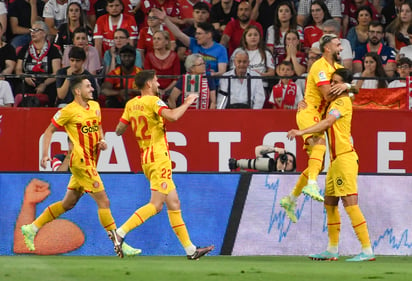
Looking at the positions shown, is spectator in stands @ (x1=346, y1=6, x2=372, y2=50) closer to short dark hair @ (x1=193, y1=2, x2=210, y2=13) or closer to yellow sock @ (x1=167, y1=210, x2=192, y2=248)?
short dark hair @ (x1=193, y1=2, x2=210, y2=13)

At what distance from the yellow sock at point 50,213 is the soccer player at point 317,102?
2.68 meters

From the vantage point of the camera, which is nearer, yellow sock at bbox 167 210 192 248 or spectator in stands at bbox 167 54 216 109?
yellow sock at bbox 167 210 192 248

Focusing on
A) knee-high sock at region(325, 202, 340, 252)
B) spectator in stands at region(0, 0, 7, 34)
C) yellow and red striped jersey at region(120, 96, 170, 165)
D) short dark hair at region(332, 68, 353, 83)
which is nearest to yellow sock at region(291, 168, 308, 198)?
knee-high sock at region(325, 202, 340, 252)

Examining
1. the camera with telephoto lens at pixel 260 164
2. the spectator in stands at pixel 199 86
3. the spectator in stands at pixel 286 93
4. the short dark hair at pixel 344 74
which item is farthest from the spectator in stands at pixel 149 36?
the short dark hair at pixel 344 74

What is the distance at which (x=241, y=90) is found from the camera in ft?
56.8

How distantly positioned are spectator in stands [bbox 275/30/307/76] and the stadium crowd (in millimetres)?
21

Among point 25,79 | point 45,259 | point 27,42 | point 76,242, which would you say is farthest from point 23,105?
point 45,259

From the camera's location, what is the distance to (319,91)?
13500 mm

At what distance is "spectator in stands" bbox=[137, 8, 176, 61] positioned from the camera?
18.4 metres

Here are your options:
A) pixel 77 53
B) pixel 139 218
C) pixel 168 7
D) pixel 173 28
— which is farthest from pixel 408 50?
pixel 139 218

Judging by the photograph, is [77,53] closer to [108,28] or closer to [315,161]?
[108,28]

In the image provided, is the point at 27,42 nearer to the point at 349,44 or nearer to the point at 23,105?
the point at 23,105

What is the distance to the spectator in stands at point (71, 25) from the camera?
60.4 feet

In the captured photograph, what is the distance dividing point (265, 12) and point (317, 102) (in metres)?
5.75
